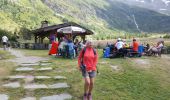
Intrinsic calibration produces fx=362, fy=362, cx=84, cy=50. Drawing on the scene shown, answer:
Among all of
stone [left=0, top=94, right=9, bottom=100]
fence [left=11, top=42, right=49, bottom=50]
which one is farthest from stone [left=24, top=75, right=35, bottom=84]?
fence [left=11, top=42, right=49, bottom=50]

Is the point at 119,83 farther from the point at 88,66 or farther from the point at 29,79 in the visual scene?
the point at 88,66

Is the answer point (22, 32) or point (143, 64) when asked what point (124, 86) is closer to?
point (143, 64)

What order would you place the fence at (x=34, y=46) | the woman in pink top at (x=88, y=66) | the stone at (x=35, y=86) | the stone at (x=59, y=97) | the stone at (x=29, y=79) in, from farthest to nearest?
the fence at (x=34, y=46) < the stone at (x=29, y=79) < the stone at (x=35, y=86) < the stone at (x=59, y=97) < the woman in pink top at (x=88, y=66)

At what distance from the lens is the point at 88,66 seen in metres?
12.0

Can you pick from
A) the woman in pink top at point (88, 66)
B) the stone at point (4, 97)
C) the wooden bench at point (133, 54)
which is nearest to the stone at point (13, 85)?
the stone at point (4, 97)

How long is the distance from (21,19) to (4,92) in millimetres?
171210

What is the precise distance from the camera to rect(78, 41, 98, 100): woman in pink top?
12.0m

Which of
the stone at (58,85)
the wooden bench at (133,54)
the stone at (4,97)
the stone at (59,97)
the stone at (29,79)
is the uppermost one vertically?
the wooden bench at (133,54)

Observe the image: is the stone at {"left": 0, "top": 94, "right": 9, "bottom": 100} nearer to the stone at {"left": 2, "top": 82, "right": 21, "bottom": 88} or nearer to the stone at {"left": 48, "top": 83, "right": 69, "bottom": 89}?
the stone at {"left": 2, "top": 82, "right": 21, "bottom": 88}

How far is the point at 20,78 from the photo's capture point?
15273 mm

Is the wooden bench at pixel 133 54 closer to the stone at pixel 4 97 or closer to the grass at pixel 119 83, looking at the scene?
the grass at pixel 119 83

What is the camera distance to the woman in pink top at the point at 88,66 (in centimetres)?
1199

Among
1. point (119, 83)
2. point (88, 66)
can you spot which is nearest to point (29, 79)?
point (119, 83)

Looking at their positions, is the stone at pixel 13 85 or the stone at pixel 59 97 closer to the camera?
the stone at pixel 59 97
